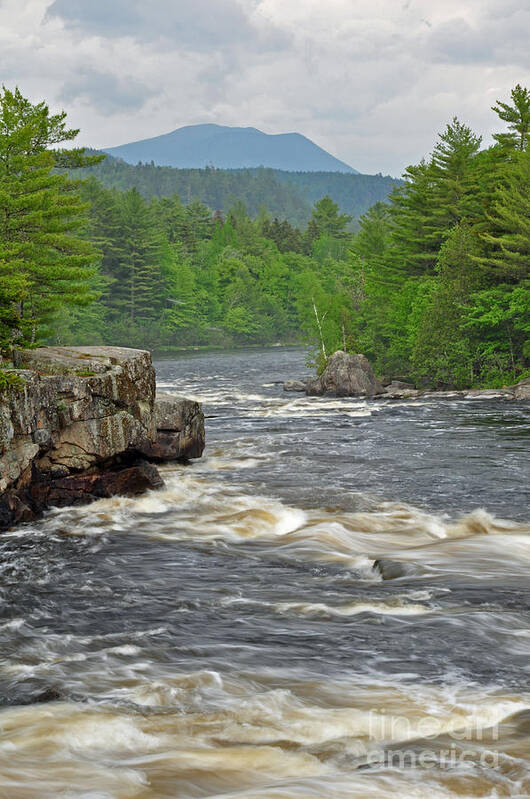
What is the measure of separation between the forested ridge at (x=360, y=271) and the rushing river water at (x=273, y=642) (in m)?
8.06

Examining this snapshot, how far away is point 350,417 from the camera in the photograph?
35688mm

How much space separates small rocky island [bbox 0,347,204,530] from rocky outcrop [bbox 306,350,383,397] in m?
24.6

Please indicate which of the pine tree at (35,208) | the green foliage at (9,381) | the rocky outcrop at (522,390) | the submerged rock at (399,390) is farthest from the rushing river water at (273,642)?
the submerged rock at (399,390)

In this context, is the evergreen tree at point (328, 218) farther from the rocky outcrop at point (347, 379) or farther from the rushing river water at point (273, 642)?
the rushing river water at point (273, 642)

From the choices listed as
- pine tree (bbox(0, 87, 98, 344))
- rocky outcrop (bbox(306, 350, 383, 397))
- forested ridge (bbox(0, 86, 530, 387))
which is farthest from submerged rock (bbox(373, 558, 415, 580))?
rocky outcrop (bbox(306, 350, 383, 397))

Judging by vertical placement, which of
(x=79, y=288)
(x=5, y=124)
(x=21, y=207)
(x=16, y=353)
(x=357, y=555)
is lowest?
(x=357, y=555)

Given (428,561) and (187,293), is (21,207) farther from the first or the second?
(187,293)

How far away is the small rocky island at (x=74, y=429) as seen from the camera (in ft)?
56.6

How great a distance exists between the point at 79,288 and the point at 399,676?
25.1 m

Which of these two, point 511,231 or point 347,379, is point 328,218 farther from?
point 347,379

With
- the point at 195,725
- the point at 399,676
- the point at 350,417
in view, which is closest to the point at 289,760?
the point at 195,725

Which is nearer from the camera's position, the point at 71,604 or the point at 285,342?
the point at 71,604

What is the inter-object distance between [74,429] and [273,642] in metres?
10.4

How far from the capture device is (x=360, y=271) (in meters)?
62.2
